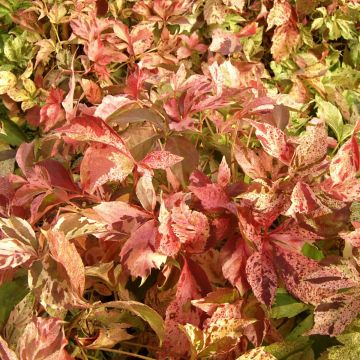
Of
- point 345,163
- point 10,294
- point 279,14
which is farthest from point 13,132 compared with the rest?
point 345,163

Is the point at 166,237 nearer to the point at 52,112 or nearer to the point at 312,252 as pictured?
the point at 312,252

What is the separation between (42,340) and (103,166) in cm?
22

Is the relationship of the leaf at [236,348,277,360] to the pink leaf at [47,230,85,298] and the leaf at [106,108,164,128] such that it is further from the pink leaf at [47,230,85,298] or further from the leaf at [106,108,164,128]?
the leaf at [106,108,164,128]

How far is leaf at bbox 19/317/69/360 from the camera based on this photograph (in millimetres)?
568

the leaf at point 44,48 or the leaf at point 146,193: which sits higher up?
the leaf at point 146,193

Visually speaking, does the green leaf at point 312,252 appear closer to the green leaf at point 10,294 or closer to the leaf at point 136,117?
the leaf at point 136,117

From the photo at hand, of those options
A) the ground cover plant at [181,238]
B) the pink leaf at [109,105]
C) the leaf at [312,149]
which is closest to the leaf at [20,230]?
the ground cover plant at [181,238]

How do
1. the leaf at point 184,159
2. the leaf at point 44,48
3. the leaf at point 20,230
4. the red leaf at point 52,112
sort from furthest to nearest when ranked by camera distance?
the leaf at point 44,48 < the red leaf at point 52,112 < the leaf at point 184,159 < the leaf at point 20,230

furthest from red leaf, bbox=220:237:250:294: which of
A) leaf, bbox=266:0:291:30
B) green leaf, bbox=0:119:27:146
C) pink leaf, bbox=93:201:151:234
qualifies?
leaf, bbox=266:0:291:30

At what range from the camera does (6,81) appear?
1.54 metres

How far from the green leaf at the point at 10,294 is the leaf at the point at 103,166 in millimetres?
163

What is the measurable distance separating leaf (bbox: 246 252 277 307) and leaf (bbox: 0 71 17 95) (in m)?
1.08

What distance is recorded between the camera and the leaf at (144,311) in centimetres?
61

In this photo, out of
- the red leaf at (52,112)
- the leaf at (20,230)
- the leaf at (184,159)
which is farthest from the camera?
the red leaf at (52,112)
